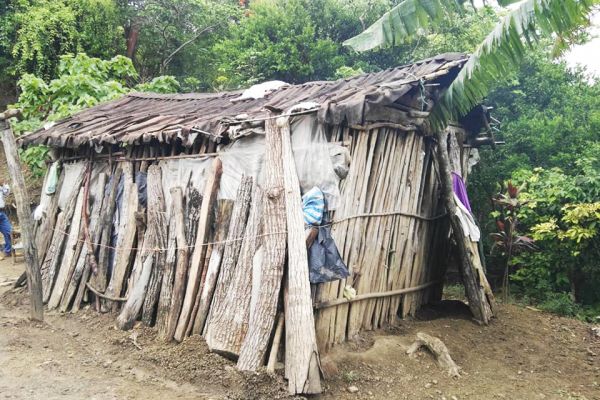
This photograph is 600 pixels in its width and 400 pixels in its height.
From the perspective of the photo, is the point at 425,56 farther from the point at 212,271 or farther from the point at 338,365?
the point at 338,365

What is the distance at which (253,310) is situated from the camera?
4598 mm

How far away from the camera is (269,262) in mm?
4613

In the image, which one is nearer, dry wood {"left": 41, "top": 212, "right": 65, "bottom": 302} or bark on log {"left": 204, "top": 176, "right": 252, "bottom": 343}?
bark on log {"left": 204, "top": 176, "right": 252, "bottom": 343}

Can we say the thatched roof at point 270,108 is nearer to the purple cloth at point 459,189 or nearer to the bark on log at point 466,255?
the bark on log at point 466,255

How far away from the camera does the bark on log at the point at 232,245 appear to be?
506cm

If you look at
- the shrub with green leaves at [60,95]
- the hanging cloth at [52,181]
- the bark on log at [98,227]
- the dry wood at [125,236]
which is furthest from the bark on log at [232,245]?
the shrub with green leaves at [60,95]

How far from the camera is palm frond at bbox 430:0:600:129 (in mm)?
4336

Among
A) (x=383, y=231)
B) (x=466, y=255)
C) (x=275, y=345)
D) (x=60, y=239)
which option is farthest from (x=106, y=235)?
(x=466, y=255)

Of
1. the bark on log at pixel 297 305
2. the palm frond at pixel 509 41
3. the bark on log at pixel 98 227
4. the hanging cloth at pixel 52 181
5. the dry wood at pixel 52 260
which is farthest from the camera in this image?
the hanging cloth at pixel 52 181

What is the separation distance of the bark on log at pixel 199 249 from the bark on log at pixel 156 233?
0.59m

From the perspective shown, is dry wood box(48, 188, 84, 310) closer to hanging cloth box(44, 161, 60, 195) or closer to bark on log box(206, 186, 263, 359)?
hanging cloth box(44, 161, 60, 195)

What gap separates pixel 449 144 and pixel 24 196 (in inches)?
234

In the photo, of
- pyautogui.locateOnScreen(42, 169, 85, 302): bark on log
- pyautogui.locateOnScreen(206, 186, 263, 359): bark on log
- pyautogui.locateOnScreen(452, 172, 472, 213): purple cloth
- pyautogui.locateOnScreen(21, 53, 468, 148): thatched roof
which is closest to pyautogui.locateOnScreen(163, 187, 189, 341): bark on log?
pyautogui.locateOnScreen(206, 186, 263, 359): bark on log

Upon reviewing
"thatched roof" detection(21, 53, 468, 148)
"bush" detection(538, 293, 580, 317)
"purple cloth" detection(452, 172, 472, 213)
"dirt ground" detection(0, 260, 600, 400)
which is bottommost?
"dirt ground" detection(0, 260, 600, 400)
